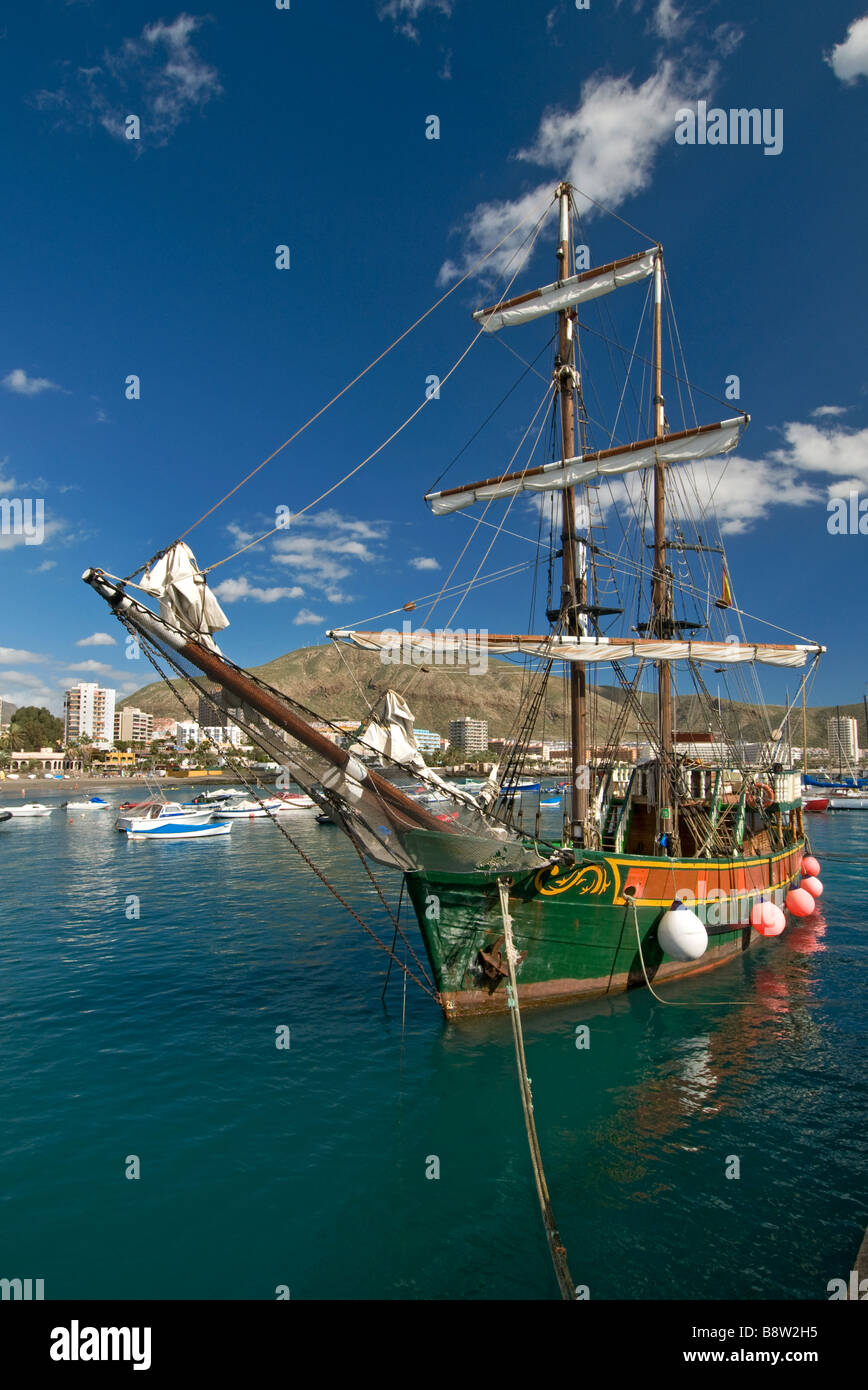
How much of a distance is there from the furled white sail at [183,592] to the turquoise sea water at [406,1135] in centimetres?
744

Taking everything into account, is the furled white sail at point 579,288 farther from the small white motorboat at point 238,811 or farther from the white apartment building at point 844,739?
the white apartment building at point 844,739

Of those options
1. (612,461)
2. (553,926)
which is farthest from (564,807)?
(612,461)

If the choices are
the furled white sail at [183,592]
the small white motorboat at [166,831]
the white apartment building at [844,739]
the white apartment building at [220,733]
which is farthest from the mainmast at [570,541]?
the white apartment building at [844,739]

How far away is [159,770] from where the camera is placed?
146875mm

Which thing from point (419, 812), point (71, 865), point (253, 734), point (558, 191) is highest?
point (558, 191)

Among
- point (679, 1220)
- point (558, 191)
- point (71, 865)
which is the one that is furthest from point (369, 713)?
point (71, 865)

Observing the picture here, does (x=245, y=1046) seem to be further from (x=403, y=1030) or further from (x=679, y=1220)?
(x=679, y=1220)

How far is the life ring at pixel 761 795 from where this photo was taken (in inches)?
968

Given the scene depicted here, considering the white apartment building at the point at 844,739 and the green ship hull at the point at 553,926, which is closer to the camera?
the green ship hull at the point at 553,926

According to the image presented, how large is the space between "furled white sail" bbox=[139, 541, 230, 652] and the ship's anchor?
7797mm

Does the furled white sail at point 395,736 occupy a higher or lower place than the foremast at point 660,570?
lower

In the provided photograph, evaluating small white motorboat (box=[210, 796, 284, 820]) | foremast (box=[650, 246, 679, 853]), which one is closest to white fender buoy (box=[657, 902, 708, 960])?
foremast (box=[650, 246, 679, 853])

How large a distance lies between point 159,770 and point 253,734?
148 m

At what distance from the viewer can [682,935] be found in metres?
13.7
